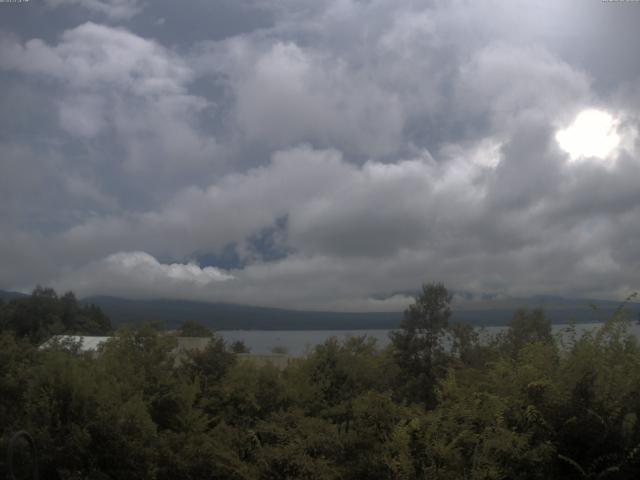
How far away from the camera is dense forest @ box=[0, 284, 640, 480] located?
7059 mm

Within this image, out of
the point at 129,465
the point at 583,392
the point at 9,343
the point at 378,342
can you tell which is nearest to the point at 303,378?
the point at 378,342

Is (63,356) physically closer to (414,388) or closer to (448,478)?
(448,478)

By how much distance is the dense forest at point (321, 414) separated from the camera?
7059 millimetres

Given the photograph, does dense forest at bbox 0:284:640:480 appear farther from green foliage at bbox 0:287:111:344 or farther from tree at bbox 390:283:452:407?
green foliage at bbox 0:287:111:344

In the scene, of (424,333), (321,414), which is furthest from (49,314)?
(321,414)

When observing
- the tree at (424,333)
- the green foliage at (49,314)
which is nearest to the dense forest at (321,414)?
the tree at (424,333)

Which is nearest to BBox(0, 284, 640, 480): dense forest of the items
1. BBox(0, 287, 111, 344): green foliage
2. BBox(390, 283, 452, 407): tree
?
BBox(390, 283, 452, 407): tree

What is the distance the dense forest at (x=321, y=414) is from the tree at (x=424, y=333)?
327 inches

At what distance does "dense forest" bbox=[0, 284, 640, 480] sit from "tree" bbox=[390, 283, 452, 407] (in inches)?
327

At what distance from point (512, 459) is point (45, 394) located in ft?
21.5

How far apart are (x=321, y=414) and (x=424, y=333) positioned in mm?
13690

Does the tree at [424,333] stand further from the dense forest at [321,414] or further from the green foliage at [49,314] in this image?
the green foliage at [49,314]

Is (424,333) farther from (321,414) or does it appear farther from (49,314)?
(49,314)

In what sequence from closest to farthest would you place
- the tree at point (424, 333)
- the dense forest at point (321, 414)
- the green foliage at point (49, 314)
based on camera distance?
the dense forest at point (321, 414)
the tree at point (424, 333)
the green foliage at point (49, 314)
